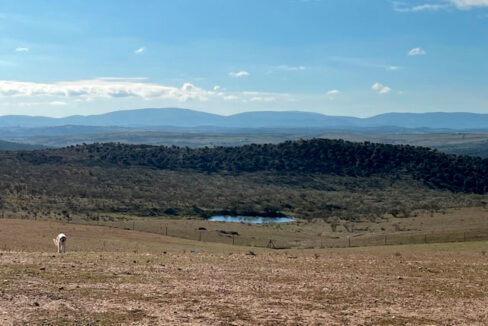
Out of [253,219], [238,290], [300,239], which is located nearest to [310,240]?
[300,239]

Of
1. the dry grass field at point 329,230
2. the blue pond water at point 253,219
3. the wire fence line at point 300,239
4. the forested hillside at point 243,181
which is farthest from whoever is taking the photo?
the forested hillside at point 243,181

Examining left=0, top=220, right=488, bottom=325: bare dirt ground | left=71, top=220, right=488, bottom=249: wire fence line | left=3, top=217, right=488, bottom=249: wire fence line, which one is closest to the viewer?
left=0, top=220, right=488, bottom=325: bare dirt ground

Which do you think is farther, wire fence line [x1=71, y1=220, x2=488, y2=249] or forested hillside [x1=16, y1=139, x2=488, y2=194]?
forested hillside [x1=16, y1=139, x2=488, y2=194]

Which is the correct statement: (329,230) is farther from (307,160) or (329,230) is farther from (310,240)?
(307,160)

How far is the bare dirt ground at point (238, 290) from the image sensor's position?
14.2 meters

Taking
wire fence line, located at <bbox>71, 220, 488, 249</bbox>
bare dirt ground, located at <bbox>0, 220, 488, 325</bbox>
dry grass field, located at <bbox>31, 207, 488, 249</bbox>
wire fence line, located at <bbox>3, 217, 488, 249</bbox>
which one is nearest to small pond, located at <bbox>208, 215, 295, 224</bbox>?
dry grass field, located at <bbox>31, 207, 488, 249</bbox>

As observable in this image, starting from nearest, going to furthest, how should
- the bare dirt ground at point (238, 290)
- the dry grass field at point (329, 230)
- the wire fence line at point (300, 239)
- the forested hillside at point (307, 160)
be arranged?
the bare dirt ground at point (238, 290)
the wire fence line at point (300, 239)
the dry grass field at point (329, 230)
the forested hillside at point (307, 160)

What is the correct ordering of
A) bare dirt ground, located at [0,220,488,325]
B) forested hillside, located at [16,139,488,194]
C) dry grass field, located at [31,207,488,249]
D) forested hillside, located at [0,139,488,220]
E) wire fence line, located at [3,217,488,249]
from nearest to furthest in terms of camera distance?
bare dirt ground, located at [0,220,488,325], wire fence line, located at [3,217,488,249], dry grass field, located at [31,207,488,249], forested hillside, located at [0,139,488,220], forested hillside, located at [16,139,488,194]

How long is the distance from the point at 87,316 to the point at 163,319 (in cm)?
176

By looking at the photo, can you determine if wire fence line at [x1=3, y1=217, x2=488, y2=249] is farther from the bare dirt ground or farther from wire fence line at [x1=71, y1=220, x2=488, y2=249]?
the bare dirt ground

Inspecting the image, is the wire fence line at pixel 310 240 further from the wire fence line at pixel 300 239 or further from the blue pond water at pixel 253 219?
the blue pond water at pixel 253 219

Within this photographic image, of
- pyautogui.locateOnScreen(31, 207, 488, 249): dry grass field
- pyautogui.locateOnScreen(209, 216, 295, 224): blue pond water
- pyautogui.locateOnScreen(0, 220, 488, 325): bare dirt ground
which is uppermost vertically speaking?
pyautogui.locateOnScreen(0, 220, 488, 325): bare dirt ground

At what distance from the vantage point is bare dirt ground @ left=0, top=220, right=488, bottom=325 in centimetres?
1424

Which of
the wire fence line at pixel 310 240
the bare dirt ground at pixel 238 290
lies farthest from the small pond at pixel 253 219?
the bare dirt ground at pixel 238 290
